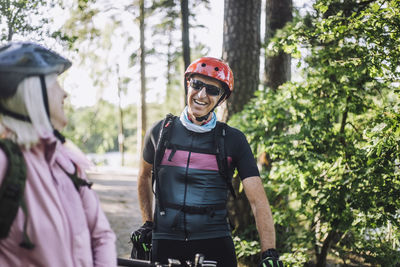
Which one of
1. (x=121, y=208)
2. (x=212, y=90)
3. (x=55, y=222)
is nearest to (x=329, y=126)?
(x=212, y=90)

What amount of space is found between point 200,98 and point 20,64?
1775mm

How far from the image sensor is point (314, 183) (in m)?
4.27

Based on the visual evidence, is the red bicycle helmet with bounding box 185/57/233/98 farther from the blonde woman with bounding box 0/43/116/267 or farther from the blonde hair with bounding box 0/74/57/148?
Result: the blonde hair with bounding box 0/74/57/148

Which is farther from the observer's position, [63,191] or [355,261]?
[355,261]

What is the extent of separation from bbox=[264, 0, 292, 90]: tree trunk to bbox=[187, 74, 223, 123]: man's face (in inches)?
147

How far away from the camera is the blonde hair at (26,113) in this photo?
4.76 feet

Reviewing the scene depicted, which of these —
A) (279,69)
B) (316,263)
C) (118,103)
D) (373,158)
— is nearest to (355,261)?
(316,263)

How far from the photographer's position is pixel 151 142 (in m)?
3.12

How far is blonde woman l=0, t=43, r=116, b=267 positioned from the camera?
139 centimetres

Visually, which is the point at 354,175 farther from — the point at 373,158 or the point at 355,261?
the point at 355,261

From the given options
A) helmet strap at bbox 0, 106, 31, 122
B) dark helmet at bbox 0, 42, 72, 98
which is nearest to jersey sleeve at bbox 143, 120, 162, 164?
dark helmet at bbox 0, 42, 72, 98

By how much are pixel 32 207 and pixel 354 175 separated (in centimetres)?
349

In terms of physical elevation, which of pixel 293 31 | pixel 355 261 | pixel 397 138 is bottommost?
pixel 355 261

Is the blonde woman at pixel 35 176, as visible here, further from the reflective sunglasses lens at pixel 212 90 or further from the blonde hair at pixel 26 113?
the reflective sunglasses lens at pixel 212 90
